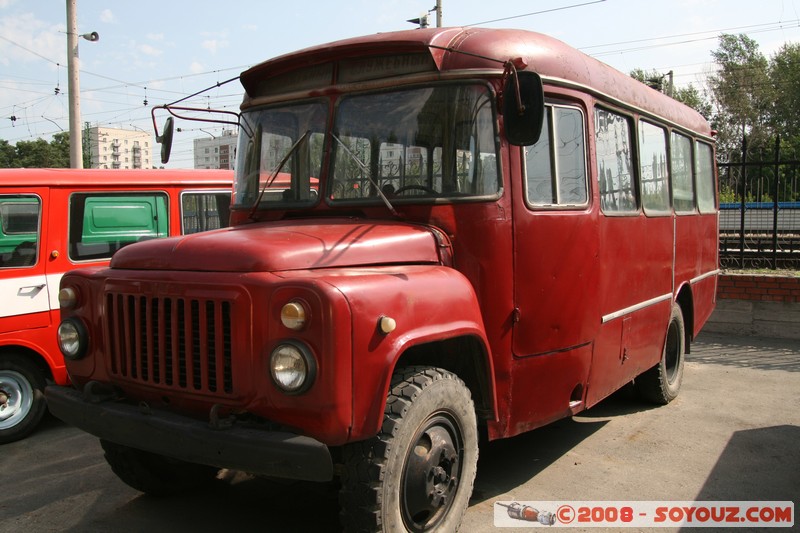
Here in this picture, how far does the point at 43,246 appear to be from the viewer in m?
6.36

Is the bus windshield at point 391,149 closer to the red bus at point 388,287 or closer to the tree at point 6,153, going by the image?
the red bus at point 388,287

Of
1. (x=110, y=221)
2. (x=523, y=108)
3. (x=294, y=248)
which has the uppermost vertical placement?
(x=523, y=108)

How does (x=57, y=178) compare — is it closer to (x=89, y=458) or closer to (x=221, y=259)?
(x=89, y=458)

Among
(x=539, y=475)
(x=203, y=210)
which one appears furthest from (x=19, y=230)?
(x=539, y=475)

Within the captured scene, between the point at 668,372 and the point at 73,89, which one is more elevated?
the point at 73,89

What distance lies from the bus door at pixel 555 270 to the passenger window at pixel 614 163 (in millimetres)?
328

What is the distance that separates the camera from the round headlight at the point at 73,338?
3.79 meters

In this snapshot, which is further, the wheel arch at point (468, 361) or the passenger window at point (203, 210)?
the passenger window at point (203, 210)

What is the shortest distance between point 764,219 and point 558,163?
28.7 feet

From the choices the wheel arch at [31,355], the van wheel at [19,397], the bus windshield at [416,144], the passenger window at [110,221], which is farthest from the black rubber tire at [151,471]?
the passenger window at [110,221]

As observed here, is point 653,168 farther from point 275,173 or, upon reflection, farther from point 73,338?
point 73,338

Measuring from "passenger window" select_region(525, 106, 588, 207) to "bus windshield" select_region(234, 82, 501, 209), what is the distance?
0.33 meters

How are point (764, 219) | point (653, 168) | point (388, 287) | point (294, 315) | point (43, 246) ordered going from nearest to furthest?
point (294, 315), point (388, 287), point (653, 168), point (43, 246), point (764, 219)

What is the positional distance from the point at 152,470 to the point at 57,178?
11.2ft
